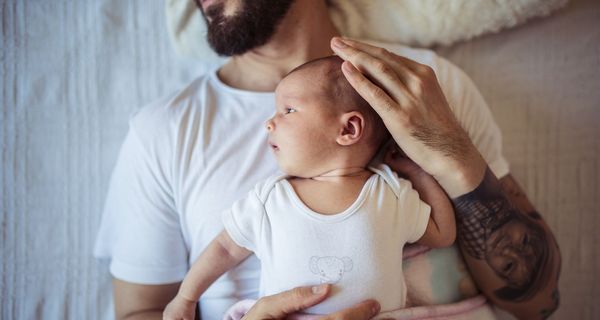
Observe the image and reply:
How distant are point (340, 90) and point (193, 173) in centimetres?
37

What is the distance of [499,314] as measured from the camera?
114cm

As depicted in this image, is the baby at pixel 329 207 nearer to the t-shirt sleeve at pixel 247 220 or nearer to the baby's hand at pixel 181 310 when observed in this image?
the t-shirt sleeve at pixel 247 220

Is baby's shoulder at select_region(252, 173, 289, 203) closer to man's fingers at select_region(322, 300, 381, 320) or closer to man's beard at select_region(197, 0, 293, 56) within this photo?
man's fingers at select_region(322, 300, 381, 320)

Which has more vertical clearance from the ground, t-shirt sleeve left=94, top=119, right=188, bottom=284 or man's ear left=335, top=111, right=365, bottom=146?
man's ear left=335, top=111, right=365, bottom=146

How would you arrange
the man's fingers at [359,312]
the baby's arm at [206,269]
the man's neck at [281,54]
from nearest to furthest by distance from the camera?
1. the man's fingers at [359,312]
2. the baby's arm at [206,269]
3. the man's neck at [281,54]

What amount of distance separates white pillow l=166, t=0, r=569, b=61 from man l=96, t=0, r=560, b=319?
114mm

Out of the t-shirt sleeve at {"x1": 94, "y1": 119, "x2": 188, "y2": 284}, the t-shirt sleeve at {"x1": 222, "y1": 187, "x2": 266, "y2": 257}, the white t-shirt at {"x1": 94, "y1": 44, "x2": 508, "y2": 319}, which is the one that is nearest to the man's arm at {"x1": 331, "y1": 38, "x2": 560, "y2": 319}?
the white t-shirt at {"x1": 94, "y1": 44, "x2": 508, "y2": 319}

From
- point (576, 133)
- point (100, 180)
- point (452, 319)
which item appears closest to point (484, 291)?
point (452, 319)

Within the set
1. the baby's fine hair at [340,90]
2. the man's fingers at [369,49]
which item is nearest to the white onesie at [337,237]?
the baby's fine hair at [340,90]

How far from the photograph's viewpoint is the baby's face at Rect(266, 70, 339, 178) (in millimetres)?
776

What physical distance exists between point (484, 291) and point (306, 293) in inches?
17.0

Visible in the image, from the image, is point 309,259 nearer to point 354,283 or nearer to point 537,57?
point 354,283

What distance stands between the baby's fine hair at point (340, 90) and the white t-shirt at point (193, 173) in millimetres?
232

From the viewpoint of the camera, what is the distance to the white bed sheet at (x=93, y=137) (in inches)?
45.9
